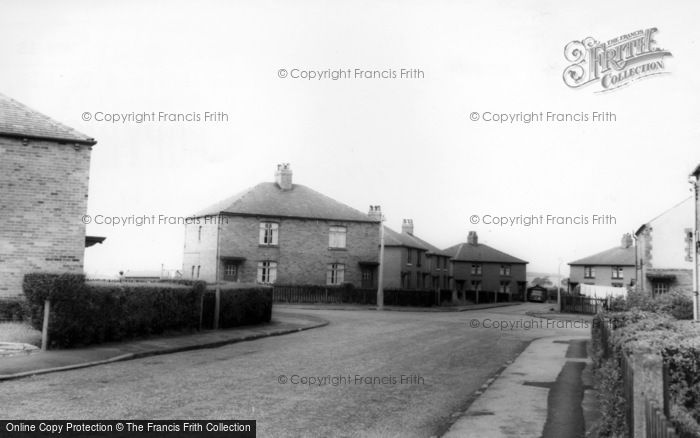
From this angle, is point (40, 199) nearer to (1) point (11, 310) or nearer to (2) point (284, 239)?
(1) point (11, 310)

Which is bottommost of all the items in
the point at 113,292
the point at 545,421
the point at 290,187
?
the point at 545,421

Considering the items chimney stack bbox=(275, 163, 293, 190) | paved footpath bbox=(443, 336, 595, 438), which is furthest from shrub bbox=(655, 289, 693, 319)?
chimney stack bbox=(275, 163, 293, 190)

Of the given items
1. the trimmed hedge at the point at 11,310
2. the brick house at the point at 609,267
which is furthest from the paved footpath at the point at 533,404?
the brick house at the point at 609,267

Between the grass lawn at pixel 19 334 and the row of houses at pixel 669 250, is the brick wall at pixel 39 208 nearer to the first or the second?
the grass lawn at pixel 19 334

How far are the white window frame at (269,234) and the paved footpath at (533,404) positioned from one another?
30069mm

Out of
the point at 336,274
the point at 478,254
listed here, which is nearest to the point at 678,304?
the point at 336,274

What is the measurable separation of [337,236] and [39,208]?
30.7m

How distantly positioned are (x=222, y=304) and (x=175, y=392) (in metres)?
10.3

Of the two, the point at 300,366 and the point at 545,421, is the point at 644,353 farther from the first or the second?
the point at 300,366

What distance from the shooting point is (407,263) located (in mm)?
55500

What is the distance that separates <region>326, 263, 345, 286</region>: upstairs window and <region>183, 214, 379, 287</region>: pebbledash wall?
29 cm

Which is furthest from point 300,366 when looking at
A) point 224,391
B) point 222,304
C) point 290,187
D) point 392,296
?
point 290,187

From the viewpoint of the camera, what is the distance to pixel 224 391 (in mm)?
9555

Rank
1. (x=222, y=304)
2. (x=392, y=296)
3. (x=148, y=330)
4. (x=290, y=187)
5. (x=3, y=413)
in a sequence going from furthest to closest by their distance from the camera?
(x=290, y=187) < (x=392, y=296) < (x=222, y=304) < (x=148, y=330) < (x=3, y=413)
